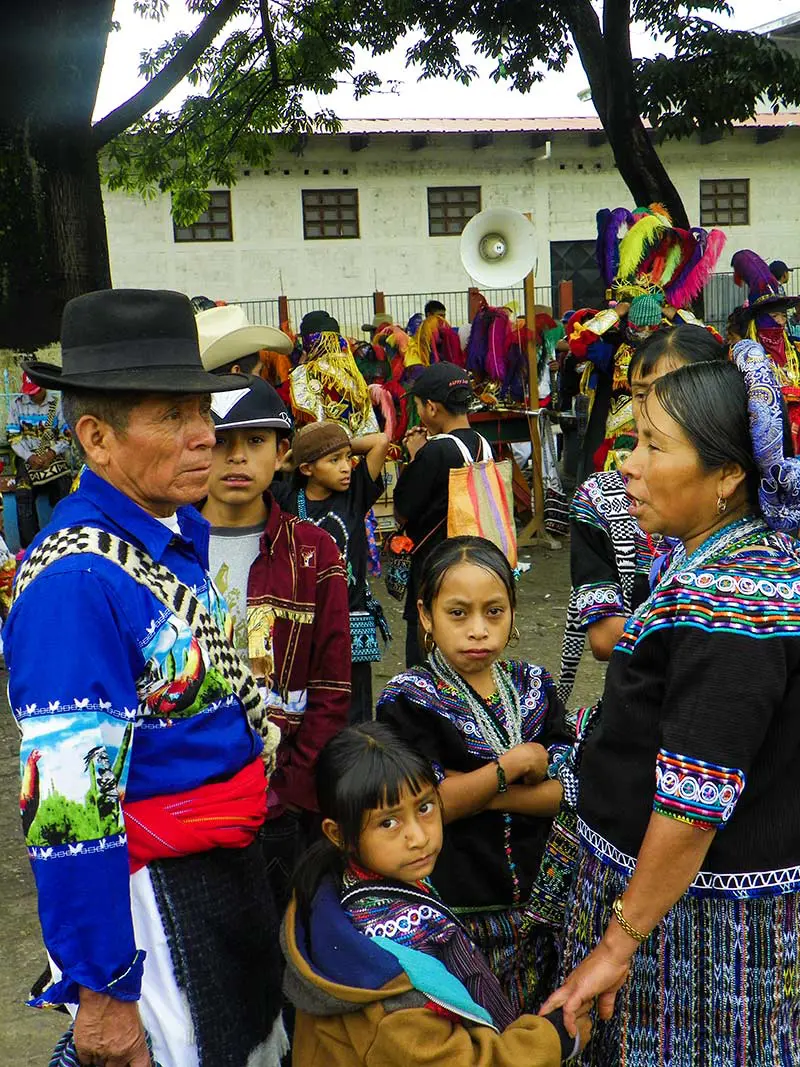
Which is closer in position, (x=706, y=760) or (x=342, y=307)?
(x=706, y=760)

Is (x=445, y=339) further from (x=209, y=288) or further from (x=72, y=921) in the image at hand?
(x=209, y=288)

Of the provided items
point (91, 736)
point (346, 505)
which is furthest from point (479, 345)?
point (91, 736)

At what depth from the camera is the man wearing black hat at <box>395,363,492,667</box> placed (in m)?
5.21

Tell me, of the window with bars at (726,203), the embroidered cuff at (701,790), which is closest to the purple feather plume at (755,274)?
the embroidered cuff at (701,790)

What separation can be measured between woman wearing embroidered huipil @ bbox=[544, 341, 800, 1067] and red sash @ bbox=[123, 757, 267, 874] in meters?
0.65

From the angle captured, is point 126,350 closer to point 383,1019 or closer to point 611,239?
point 383,1019

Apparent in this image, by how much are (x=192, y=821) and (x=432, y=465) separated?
11.3ft

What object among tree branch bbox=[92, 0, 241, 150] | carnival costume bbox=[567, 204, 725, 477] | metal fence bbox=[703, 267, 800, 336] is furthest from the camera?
metal fence bbox=[703, 267, 800, 336]

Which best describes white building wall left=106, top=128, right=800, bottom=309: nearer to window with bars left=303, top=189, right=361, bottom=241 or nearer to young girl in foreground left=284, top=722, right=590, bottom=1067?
window with bars left=303, top=189, right=361, bottom=241

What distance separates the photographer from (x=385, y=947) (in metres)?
1.84

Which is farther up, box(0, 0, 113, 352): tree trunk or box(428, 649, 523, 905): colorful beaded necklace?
→ box(0, 0, 113, 352): tree trunk

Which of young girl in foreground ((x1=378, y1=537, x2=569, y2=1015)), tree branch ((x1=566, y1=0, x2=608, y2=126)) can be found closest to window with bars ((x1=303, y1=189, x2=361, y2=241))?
tree branch ((x1=566, y1=0, x2=608, y2=126))

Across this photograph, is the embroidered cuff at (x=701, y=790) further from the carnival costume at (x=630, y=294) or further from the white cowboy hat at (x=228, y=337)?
the carnival costume at (x=630, y=294)

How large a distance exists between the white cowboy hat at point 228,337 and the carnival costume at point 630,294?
2.55 m
